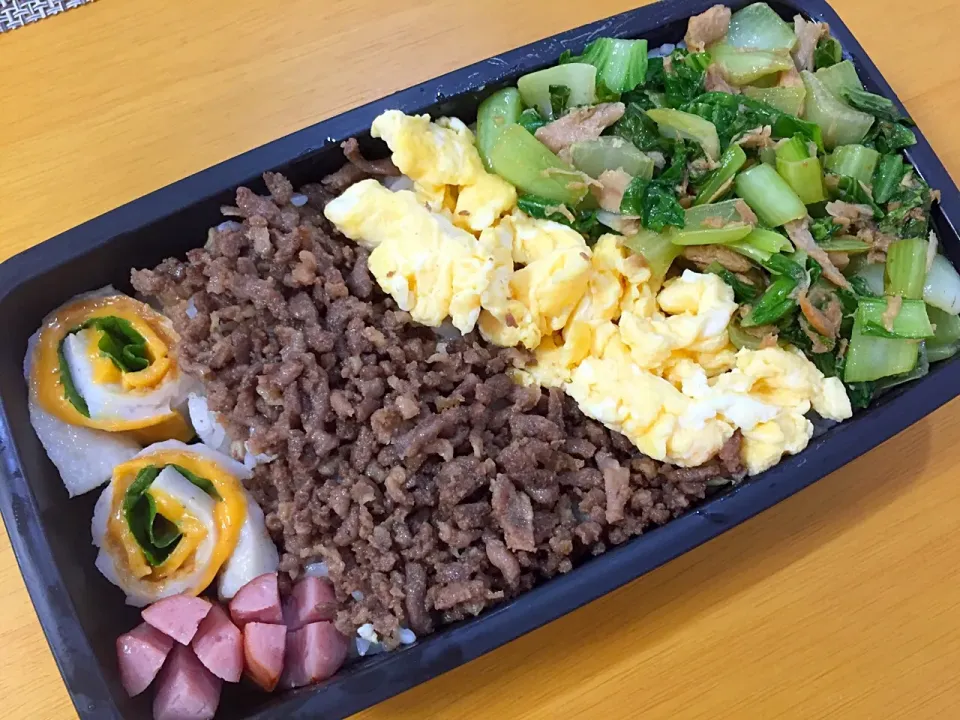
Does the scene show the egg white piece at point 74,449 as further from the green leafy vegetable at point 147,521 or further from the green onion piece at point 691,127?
the green onion piece at point 691,127

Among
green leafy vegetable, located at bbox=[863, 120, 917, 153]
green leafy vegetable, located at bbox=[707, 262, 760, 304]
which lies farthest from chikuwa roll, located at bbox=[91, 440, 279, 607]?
green leafy vegetable, located at bbox=[863, 120, 917, 153]

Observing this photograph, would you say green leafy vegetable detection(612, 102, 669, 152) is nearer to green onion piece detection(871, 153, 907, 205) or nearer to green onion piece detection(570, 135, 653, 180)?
green onion piece detection(570, 135, 653, 180)

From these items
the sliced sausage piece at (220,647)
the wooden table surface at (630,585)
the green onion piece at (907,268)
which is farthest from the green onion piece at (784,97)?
the sliced sausage piece at (220,647)

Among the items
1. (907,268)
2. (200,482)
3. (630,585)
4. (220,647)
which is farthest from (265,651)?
(907,268)

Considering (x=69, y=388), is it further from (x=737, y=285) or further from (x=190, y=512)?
(x=737, y=285)

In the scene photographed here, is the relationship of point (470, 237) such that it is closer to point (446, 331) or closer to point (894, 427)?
point (446, 331)

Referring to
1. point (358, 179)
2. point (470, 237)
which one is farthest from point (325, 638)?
point (358, 179)
